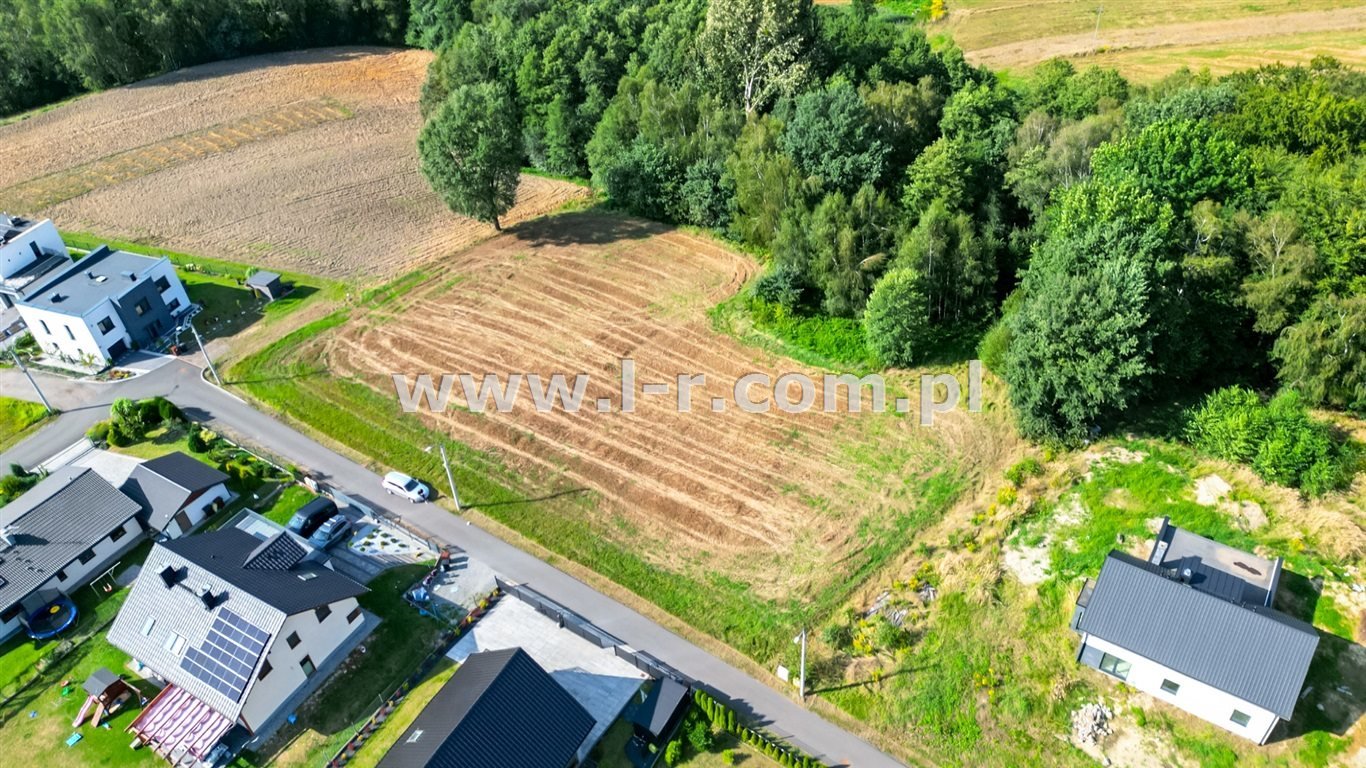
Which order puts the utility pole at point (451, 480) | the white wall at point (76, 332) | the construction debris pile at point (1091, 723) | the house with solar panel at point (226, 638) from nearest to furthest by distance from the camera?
the construction debris pile at point (1091, 723), the house with solar panel at point (226, 638), the utility pole at point (451, 480), the white wall at point (76, 332)

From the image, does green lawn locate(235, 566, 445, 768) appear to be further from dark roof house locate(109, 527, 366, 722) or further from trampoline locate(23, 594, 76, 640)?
trampoline locate(23, 594, 76, 640)

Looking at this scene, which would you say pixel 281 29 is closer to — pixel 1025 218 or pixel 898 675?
pixel 1025 218

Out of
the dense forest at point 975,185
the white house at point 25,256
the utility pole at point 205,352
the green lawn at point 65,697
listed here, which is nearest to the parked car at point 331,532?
the green lawn at point 65,697

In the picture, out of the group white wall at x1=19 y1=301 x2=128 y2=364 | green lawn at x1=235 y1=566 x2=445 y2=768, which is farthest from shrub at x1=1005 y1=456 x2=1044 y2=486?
white wall at x1=19 y1=301 x2=128 y2=364

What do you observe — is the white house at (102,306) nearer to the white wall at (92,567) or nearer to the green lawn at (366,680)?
the white wall at (92,567)

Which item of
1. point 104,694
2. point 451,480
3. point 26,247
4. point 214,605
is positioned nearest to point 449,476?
point 451,480

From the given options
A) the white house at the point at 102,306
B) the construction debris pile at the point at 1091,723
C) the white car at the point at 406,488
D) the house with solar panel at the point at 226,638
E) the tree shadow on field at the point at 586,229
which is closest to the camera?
the construction debris pile at the point at 1091,723

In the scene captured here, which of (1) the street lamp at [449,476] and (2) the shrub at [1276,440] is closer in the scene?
(2) the shrub at [1276,440]

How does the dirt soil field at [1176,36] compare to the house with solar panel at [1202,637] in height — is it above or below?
above
